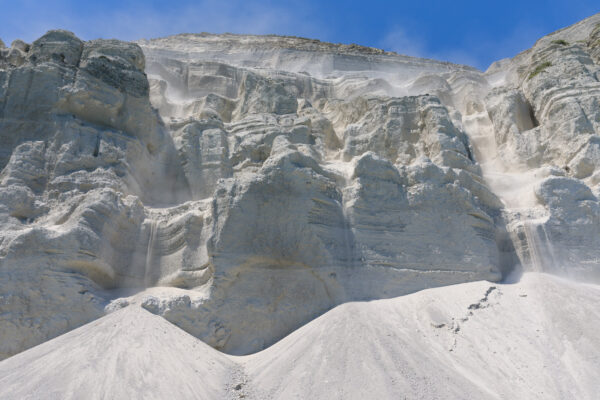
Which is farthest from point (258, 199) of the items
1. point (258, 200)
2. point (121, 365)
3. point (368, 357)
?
point (121, 365)

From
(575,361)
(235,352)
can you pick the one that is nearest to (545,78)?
(575,361)

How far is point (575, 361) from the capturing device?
8.33 metres

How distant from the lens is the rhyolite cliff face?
9.88 metres

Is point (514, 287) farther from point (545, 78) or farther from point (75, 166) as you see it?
A: point (75, 166)

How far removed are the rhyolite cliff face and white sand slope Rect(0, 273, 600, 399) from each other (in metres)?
0.72

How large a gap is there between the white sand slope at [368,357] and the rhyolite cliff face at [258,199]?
715 millimetres

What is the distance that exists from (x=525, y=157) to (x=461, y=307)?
718cm

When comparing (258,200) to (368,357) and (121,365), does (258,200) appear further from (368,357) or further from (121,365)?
(121,365)

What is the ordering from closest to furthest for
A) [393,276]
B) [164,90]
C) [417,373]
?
[417,373], [393,276], [164,90]

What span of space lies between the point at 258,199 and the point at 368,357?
439 cm

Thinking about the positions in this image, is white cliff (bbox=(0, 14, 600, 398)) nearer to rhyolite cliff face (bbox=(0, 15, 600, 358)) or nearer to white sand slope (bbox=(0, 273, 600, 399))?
rhyolite cliff face (bbox=(0, 15, 600, 358))

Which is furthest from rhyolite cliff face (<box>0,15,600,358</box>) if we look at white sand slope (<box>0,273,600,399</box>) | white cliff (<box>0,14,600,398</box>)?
white sand slope (<box>0,273,600,399</box>)

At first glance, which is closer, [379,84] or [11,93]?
[11,93]

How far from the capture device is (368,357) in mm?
8352
